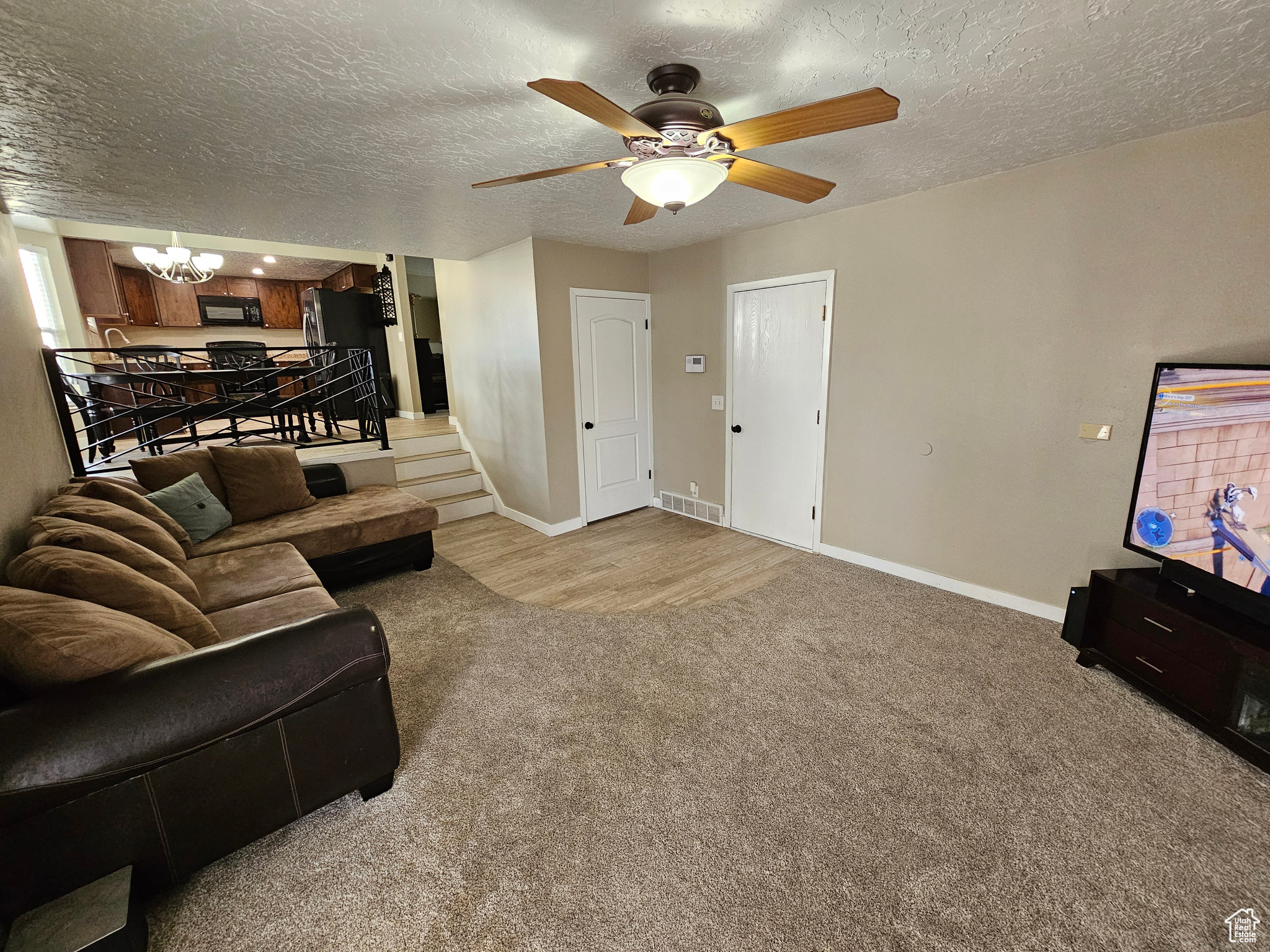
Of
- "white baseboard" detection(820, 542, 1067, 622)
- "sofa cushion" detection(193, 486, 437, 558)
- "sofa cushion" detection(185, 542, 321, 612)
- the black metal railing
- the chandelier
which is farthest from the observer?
the chandelier

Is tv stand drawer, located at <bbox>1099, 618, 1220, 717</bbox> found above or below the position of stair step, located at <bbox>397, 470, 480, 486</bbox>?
below

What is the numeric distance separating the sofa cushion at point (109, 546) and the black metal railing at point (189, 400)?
1.54m

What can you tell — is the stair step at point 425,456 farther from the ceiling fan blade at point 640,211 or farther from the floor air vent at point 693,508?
the ceiling fan blade at point 640,211

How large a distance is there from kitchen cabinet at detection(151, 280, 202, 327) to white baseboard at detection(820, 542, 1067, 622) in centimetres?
924

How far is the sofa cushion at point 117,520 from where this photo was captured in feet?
7.20

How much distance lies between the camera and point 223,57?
1.57m

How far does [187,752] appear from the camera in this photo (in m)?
1.37

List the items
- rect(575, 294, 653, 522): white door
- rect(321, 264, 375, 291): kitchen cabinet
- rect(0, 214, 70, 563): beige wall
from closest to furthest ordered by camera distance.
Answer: rect(0, 214, 70, 563): beige wall < rect(575, 294, 653, 522): white door < rect(321, 264, 375, 291): kitchen cabinet

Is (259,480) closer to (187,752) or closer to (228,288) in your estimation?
(187,752)

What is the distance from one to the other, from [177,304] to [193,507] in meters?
6.45

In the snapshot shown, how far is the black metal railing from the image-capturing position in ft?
11.3

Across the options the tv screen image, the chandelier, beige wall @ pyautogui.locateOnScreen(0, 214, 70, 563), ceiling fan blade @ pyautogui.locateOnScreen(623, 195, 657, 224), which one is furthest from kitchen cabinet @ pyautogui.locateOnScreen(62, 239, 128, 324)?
the tv screen image

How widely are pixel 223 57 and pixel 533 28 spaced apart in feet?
3.25
